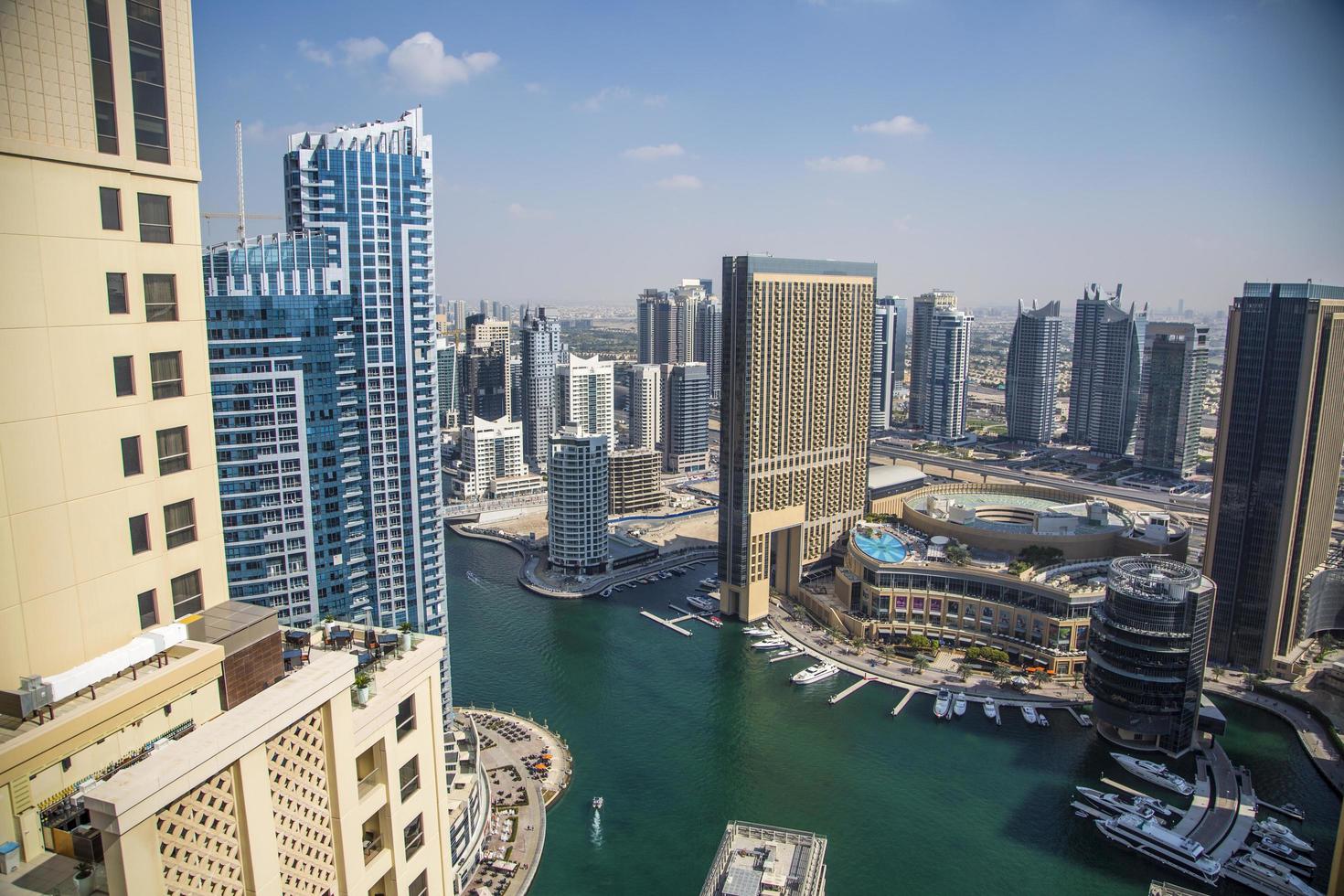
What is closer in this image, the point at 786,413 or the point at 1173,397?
the point at 786,413

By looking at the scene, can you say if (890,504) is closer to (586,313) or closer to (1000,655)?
(1000,655)

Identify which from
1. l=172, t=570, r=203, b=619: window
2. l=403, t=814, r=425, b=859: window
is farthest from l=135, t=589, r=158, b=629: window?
l=403, t=814, r=425, b=859: window

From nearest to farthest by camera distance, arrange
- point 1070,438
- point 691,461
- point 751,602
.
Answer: point 751,602 → point 691,461 → point 1070,438

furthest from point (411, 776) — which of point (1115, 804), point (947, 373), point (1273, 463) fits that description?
point (947, 373)

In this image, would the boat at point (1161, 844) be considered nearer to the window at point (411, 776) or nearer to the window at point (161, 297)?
the window at point (411, 776)

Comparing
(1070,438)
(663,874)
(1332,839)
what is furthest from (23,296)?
(1070,438)

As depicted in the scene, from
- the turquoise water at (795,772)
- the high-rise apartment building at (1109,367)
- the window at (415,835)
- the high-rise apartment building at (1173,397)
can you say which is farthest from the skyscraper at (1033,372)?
the window at (415,835)

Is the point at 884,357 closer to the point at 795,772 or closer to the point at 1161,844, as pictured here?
the point at 795,772
